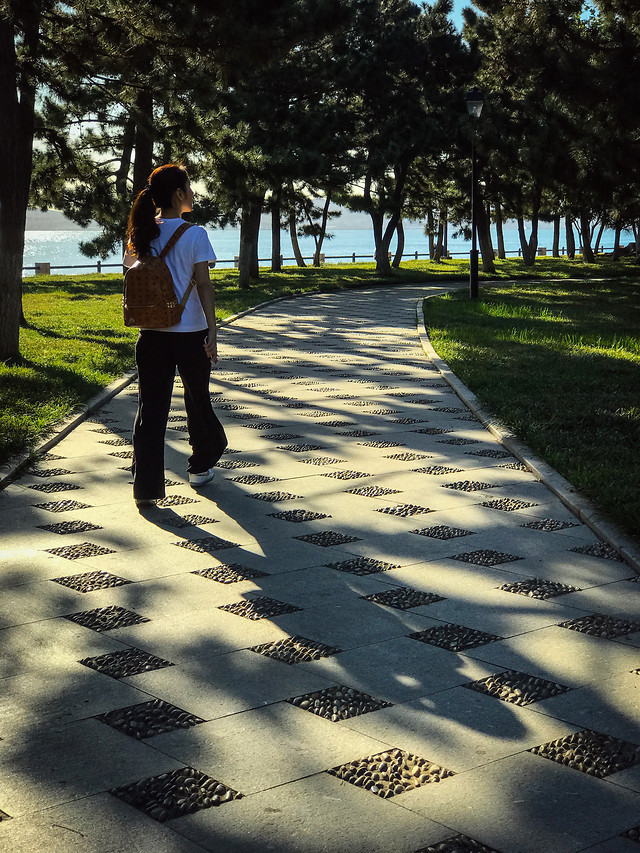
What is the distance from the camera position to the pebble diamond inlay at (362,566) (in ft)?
15.4

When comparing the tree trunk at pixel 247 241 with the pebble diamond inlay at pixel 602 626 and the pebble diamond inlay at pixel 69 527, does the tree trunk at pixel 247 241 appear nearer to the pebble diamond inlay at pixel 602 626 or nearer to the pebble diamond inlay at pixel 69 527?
the pebble diamond inlay at pixel 69 527

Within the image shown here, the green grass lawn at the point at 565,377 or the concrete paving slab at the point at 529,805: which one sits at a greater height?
the green grass lawn at the point at 565,377

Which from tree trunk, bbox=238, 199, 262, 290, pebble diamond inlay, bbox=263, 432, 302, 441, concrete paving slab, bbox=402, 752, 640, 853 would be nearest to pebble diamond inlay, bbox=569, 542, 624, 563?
concrete paving slab, bbox=402, 752, 640, 853

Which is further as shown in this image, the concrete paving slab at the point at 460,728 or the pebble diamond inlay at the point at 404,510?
the pebble diamond inlay at the point at 404,510

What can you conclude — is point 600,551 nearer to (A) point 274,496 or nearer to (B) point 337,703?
(A) point 274,496

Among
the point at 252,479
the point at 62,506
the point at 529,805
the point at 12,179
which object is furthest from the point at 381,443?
the point at 12,179

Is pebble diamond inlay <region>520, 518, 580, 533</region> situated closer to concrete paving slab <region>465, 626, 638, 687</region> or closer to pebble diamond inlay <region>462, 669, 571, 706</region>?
concrete paving slab <region>465, 626, 638, 687</region>

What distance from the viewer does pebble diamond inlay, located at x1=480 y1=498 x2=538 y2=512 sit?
579 cm

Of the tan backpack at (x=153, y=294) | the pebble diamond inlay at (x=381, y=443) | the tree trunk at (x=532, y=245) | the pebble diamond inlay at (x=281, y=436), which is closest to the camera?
the tan backpack at (x=153, y=294)

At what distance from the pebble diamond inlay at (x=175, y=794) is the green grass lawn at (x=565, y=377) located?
3035mm

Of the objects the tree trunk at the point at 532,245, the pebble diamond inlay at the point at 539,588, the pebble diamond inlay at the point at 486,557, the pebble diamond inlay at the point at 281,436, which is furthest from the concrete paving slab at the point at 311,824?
the tree trunk at the point at 532,245

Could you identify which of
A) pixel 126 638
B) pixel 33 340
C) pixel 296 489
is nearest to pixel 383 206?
pixel 33 340

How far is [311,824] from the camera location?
8.44ft

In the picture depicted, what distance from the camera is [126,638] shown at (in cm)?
387
